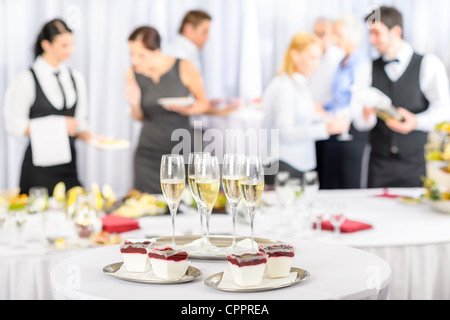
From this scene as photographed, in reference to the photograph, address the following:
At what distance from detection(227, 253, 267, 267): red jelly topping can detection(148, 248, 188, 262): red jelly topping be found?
0.11 meters

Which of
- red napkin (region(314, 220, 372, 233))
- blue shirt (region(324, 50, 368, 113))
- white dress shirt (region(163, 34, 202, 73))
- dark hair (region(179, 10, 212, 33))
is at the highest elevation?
dark hair (region(179, 10, 212, 33))

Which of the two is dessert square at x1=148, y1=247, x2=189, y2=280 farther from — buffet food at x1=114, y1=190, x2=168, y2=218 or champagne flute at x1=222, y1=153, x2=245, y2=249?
buffet food at x1=114, y1=190, x2=168, y2=218

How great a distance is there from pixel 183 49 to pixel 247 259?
4119mm

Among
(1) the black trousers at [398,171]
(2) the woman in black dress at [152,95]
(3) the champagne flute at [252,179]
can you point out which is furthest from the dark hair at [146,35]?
(3) the champagne flute at [252,179]

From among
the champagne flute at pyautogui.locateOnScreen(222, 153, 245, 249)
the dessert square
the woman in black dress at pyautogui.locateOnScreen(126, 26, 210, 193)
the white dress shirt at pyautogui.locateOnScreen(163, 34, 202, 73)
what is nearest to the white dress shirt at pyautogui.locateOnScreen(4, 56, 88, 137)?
the woman in black dress at pyautogui.locateOnScreen(126, 26, 210, 193)

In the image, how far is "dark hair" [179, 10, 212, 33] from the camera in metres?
5.24

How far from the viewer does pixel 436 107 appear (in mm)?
5176

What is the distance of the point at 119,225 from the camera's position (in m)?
2.45

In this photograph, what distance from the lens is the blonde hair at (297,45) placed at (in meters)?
5.25

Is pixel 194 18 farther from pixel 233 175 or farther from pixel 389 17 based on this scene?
pixel 233 175

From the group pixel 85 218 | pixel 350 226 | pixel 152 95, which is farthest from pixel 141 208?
pixel 152 95

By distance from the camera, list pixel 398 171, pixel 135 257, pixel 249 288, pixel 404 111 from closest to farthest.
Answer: pixel 249 288
pixel 135 257
pixel 398 171
pixel 404 111

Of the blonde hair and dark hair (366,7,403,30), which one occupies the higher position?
dark hair (366,7,403,30)

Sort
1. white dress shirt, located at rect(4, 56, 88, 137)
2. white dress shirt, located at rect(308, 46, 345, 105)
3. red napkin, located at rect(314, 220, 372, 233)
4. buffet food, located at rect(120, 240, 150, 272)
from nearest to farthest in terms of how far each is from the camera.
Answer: buffet food, located at rect(120, 240, 150, 272) < red napkin, located at rect(314, 220, 372, 233) < white dress shirt, located at rect(4, 56, 88, 137) < white dress shirt, located at rect(308, 46, 345, 105)
